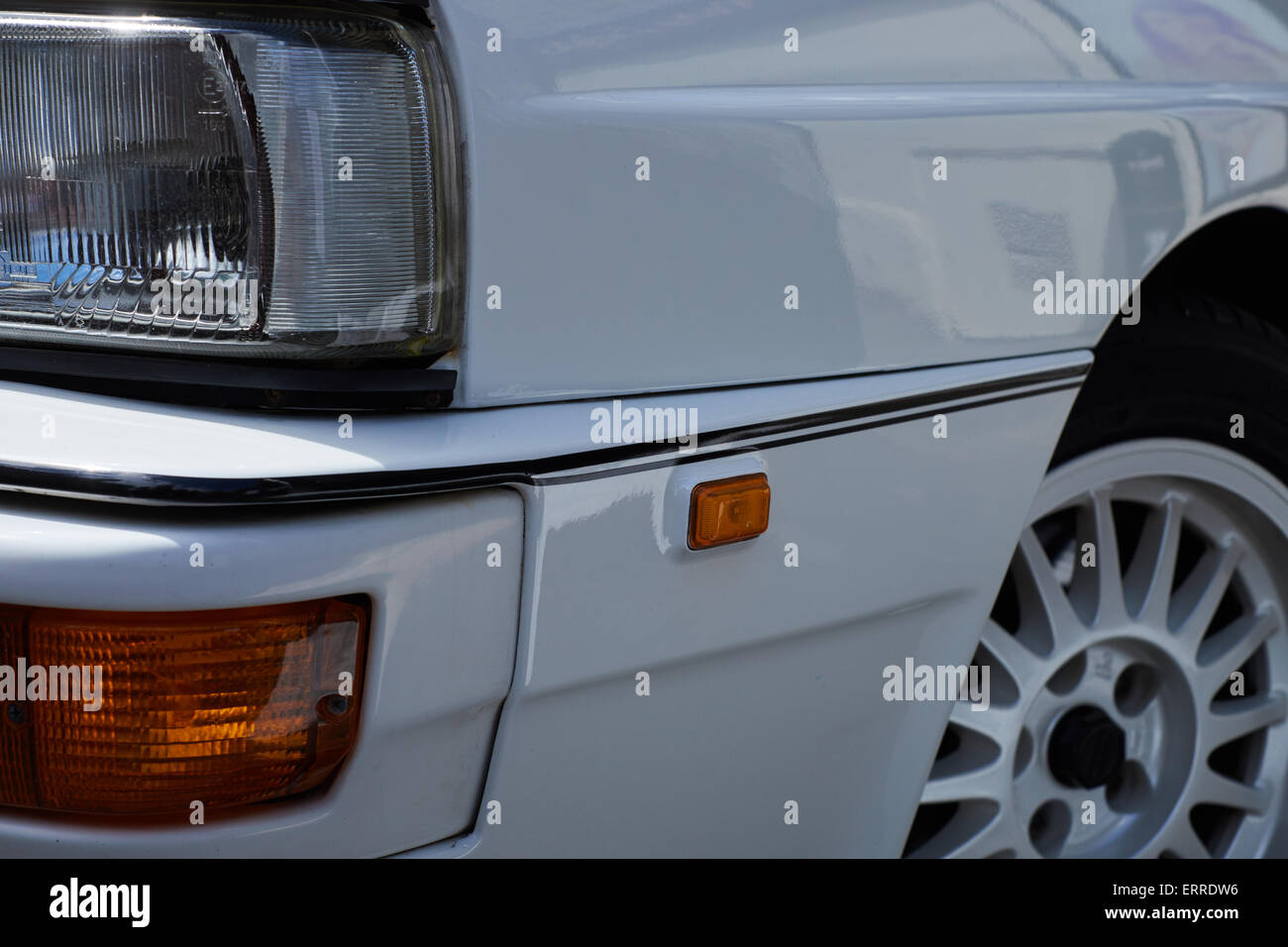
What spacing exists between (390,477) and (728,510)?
1.19ft

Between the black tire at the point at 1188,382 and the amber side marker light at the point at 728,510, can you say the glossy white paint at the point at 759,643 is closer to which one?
the amber side marker light at the point at 728,510

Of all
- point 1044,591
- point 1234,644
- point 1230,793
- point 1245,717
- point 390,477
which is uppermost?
point 390,477

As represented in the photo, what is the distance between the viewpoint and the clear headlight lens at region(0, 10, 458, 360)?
3.43ft

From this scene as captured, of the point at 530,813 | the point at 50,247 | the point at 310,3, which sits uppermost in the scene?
the point at 310,3

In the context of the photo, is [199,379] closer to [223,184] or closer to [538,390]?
[223,184]

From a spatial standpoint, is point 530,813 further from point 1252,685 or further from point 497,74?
point 1252,685

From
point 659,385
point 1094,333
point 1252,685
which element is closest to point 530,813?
point 659,385

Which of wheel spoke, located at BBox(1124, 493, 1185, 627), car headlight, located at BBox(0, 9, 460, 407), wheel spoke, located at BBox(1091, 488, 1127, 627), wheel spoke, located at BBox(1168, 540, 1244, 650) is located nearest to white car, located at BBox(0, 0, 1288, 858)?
car headlight, located at BBox(0, 9, 460, 407)

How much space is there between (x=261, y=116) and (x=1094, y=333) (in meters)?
1.06

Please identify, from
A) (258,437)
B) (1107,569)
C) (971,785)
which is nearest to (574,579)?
(258,437)

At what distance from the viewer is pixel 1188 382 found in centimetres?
179

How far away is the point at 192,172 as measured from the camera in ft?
3.47

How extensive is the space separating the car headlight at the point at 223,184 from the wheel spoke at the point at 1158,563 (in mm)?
1335

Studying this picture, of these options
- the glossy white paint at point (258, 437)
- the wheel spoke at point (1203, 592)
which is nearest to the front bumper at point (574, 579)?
the glossy white paint at point (258, 437)
